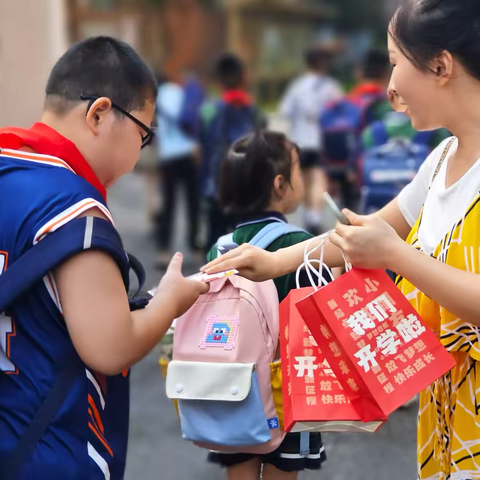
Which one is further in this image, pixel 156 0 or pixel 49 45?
pixel 156 0

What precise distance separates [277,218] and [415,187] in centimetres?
60

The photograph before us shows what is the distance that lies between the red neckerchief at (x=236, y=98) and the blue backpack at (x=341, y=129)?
0.90 meters

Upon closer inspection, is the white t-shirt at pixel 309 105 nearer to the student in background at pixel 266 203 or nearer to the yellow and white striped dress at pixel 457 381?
the student in background at pixel 266 203

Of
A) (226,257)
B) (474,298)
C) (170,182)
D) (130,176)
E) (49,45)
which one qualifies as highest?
(474,298)

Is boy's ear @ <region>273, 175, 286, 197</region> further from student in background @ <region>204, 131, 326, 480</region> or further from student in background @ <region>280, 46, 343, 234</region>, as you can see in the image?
student in background @ <region>280, 46, 343, 234</region>

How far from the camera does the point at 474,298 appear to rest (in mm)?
1502

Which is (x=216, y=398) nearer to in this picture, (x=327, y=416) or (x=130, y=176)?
(x=327, y=416)

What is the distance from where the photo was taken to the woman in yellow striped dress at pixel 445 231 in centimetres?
154

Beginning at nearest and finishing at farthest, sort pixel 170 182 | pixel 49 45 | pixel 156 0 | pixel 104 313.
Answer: pixel 104 313 → pixel 170 182 → pixel 49 45 → pixel 156 0

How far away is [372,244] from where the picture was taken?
155 centimetres

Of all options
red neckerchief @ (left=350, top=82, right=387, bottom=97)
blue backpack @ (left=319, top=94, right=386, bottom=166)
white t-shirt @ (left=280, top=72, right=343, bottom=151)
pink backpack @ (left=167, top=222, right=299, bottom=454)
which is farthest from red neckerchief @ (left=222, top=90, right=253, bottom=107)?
pink backpack @ (left=167, top=222, right=299, bottom=454)

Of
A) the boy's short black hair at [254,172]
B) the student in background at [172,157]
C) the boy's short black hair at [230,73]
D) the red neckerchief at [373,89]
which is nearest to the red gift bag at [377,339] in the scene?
the boy's short black hair at [254,172]

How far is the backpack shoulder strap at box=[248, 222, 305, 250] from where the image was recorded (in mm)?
2250

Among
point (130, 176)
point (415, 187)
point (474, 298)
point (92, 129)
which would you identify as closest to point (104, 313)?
point (92, 129)
